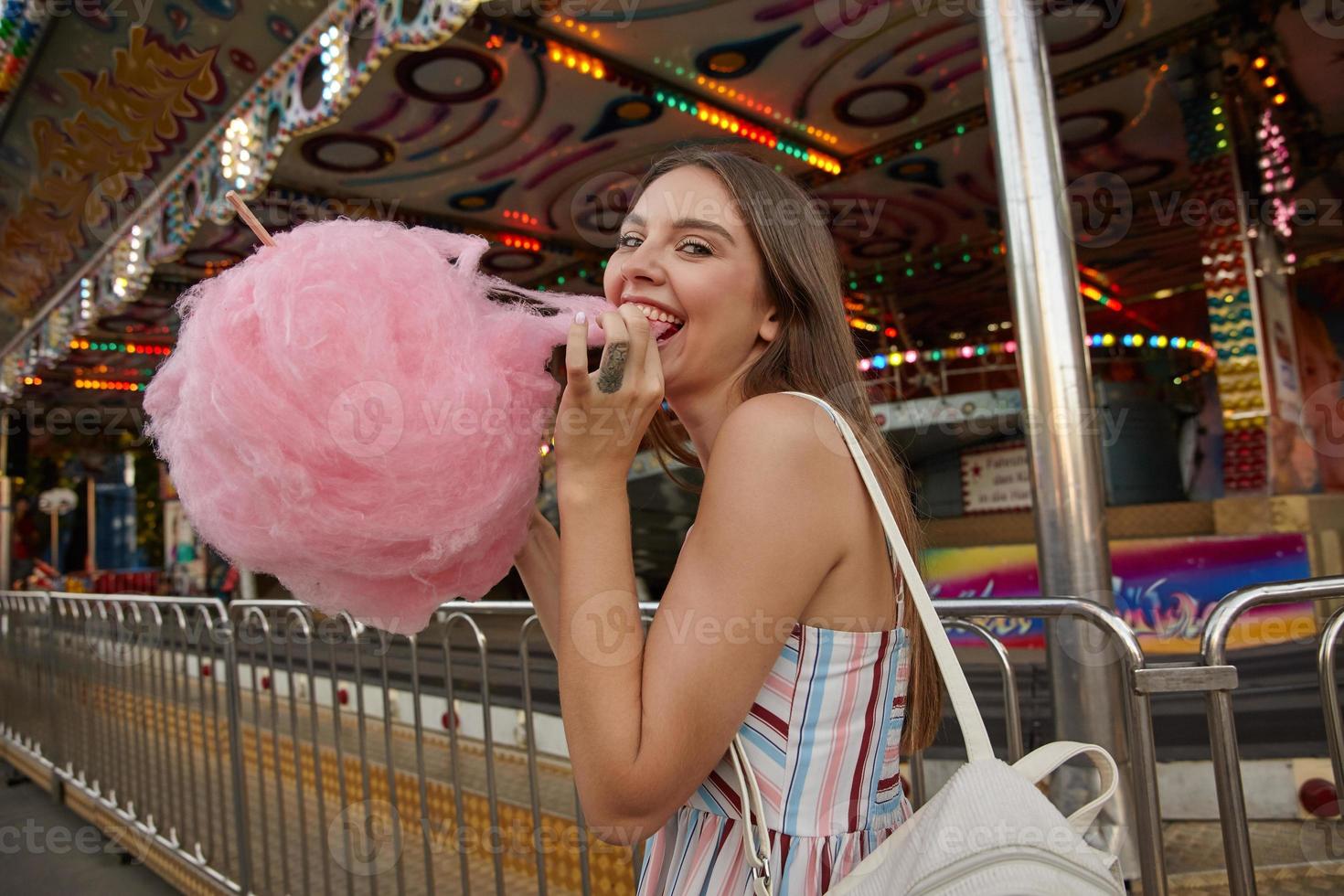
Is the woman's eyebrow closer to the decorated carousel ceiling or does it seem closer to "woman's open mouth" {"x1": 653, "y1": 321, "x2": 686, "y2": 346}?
"woman's open mouth" {"x1": 653, "y1": 321, "x2": 686, "y2": 346}

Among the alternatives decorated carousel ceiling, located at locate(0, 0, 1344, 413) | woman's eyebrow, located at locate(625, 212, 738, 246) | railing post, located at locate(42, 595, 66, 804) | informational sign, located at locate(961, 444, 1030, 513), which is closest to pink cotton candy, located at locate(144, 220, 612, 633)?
woman's eyebrow, located at locate(625, 212, 738, 246)

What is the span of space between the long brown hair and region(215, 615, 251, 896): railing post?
2.55 meters

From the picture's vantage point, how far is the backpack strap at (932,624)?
69 centimetres

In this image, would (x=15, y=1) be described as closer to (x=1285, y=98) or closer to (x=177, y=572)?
(x=1285, y=98)

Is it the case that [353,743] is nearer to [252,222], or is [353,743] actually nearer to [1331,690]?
[252,222]

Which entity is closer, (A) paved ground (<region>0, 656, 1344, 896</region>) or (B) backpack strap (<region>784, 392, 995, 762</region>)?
(B) backpack strap (<region>784, 392, 995, 762</region>)

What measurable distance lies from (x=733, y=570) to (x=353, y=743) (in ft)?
11.3

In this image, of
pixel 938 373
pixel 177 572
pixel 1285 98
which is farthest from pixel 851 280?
pixel 177 572

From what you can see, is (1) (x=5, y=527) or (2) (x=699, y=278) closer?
(2) (x=699, y=278)

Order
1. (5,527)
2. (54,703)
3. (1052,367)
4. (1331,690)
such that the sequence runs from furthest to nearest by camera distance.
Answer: (5,527) → (54,703) → (1052,367) → (1331,690)

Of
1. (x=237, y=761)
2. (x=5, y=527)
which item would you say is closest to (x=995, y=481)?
(x=237, y=761)

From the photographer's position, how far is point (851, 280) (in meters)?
11.1

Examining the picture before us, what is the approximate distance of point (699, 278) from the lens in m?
0.87

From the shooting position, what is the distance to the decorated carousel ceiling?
482cm
